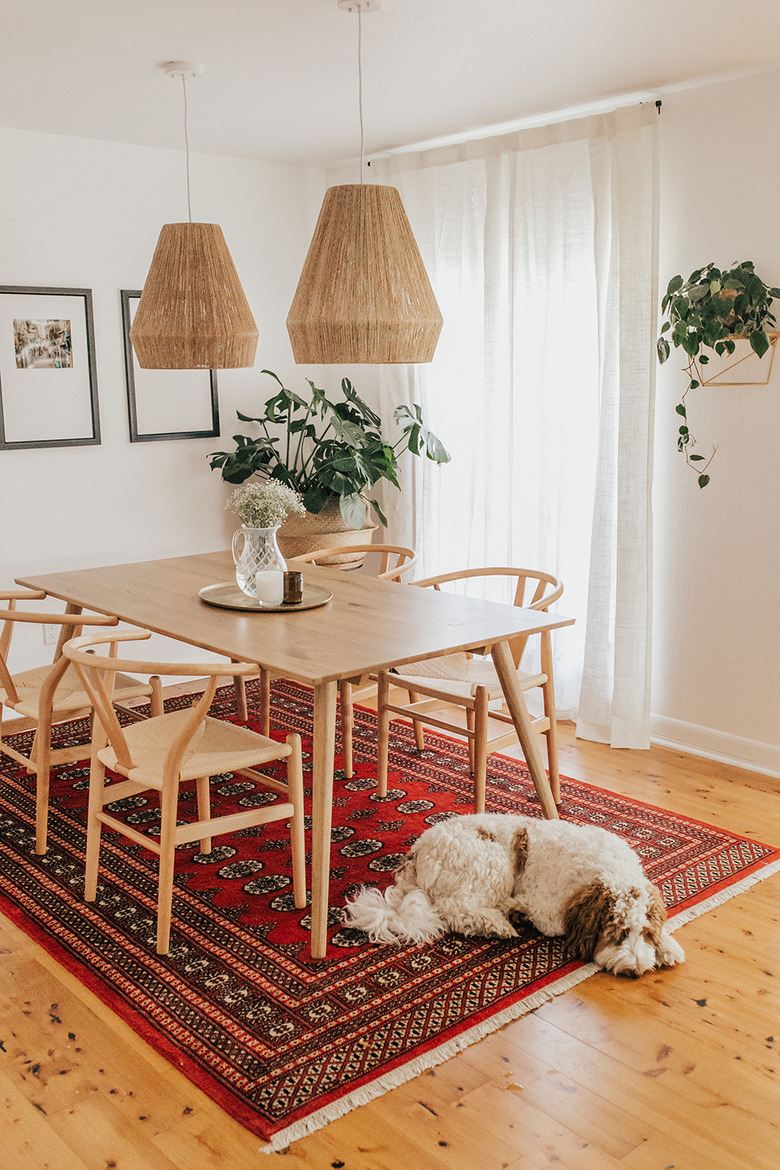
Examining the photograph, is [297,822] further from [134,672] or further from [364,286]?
[364,286]

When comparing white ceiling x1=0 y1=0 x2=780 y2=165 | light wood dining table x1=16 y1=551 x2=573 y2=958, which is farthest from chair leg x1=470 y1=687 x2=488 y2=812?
white ceiling x1=0 y1=0 x2=780 y2=165

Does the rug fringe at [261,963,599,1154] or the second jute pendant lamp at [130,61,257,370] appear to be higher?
the second jute pendant lamp at [130,61,257,370]

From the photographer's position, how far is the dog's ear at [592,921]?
8.70 ft

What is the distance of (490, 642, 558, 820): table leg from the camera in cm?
317

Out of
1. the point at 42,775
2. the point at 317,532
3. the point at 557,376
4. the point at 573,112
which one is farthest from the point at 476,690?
the point at 573,112

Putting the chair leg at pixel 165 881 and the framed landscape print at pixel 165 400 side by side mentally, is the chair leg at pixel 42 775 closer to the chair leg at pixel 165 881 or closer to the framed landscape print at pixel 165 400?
the chair leg at pixel 165 881

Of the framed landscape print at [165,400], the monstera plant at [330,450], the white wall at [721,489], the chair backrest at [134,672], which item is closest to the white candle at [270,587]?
the chair backrest at [134,672]

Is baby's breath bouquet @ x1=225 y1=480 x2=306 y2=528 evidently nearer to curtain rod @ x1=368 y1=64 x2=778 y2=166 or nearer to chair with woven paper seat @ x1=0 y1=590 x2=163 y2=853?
chair with woven paper seat @ x1=0 y1=590 x2=163 y2=853

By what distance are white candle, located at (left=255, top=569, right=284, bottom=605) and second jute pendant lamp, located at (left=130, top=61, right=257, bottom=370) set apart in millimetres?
679

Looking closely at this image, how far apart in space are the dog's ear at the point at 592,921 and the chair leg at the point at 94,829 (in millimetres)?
1308

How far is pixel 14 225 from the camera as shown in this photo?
450cm

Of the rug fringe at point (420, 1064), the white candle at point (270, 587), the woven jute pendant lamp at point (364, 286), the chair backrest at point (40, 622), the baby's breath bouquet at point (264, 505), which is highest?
the woven jute pendant lamp at point (364, 286)

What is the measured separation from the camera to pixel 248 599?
3.40 metres

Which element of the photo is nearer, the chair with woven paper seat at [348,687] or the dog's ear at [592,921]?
the dog's ear at [592,921]
